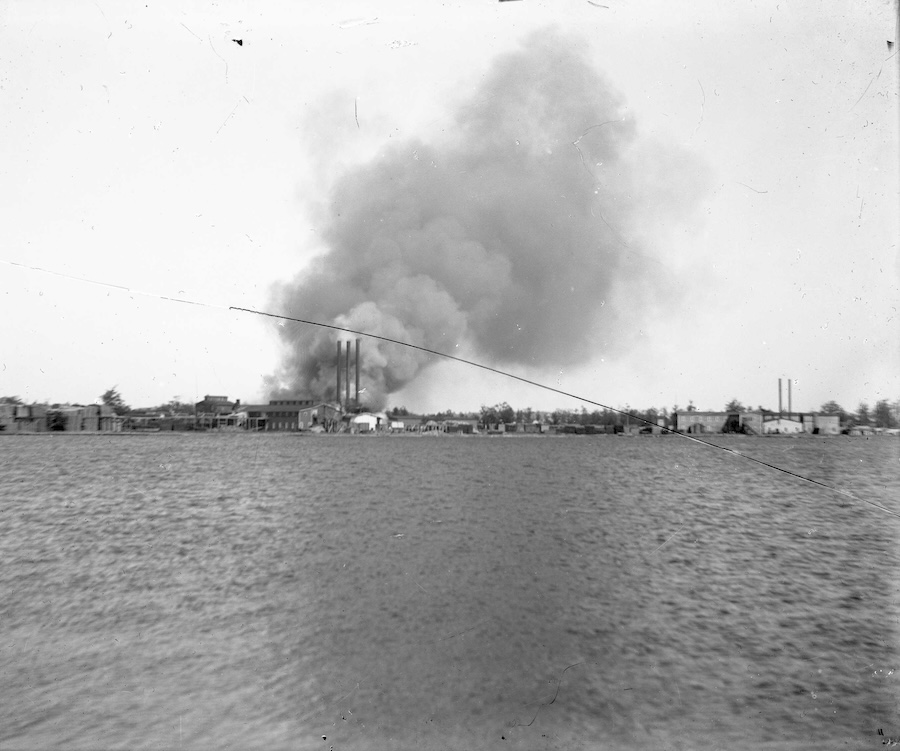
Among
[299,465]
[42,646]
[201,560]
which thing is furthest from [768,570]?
[299,465]

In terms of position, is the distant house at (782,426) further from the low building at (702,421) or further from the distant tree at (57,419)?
the distant tree at (57,419)

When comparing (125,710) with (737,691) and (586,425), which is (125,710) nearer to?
(737,691)

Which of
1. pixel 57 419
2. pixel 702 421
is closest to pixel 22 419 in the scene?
pixel 57 419

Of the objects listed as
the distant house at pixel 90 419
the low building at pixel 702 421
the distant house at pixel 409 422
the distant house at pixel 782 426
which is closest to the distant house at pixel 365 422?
the distant house at pixel 409 422

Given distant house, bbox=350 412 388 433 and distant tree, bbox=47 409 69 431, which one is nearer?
distant tree, bbox=47 409 69 431

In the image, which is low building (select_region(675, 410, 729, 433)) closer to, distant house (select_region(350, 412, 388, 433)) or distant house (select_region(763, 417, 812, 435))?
distant house (select_region(763, 417, 812, 435))

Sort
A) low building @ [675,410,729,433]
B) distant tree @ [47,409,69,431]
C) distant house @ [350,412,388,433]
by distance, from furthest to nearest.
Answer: distant house @ [350,412,388,433] < distant tree @ [47,409,69,431] < low building @ [675,410,729,433]

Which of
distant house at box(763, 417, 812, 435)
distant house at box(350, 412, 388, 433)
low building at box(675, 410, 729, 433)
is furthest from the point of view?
distant house at box(350, 412, 388, 433)

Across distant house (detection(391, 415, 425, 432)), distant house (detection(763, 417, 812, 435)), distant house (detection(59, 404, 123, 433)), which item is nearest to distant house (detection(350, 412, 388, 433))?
distant house (detection(391, 415, 425, 432))

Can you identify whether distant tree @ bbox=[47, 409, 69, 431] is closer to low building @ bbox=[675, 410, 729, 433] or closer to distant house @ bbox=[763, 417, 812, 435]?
low building @ bbox=[675, 410, 729, 433]

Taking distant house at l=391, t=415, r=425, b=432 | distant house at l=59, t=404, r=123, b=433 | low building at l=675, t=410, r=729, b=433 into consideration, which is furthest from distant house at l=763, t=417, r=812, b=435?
distant house at l=59, t=404, r=123, b=433

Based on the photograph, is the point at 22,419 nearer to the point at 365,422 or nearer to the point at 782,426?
the point at 365,422
